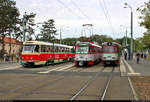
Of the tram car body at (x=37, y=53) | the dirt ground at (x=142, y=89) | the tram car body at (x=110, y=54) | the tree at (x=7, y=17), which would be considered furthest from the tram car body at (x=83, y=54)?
the tree at (x=7, y=17)

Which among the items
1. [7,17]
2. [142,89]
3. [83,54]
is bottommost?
[142,89]

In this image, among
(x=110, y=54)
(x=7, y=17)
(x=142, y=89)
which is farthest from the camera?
(x=7, y=17)

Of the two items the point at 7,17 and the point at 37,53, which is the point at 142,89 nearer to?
the point at 37,53

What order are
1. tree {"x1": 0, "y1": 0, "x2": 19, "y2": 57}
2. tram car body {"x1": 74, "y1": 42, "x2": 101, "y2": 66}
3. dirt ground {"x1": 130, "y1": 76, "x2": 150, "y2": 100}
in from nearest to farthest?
1. dirt ground {"x1": 130, "y1": 76, "x2": 150, "y2": 100}
2. tram car body {"x1": 74, "y1": 42, "x2": 101, "y2": 66}
3. tree {"x1": 0, "y1": 0, "x2": 19, "y2": 57}

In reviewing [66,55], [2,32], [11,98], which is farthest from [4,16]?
[11,98]

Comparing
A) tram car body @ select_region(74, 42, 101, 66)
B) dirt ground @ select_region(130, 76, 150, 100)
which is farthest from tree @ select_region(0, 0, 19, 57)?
dirt ground @ select_region(130, 76, 150, 100)

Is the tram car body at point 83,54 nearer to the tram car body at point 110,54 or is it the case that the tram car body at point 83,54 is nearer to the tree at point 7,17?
the tram car body at point 110,54

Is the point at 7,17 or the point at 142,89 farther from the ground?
the point at 7,17

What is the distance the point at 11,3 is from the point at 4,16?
5.74 metres

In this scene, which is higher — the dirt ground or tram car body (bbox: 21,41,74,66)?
tram car body (bbox: 21,41,74,66)

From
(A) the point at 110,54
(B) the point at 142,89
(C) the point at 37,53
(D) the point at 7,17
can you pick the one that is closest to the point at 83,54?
(A) the point at 110,54

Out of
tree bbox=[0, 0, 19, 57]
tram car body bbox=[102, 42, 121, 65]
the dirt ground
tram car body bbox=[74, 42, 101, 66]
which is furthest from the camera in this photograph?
tree bbox=[0, 0, 19, 57]

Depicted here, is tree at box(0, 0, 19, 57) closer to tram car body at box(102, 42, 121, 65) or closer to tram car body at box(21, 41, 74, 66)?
tram car body at box(21, 41, 74, 66)

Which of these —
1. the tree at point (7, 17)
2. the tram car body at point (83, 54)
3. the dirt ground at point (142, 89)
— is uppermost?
the tree at point (7, 17)
